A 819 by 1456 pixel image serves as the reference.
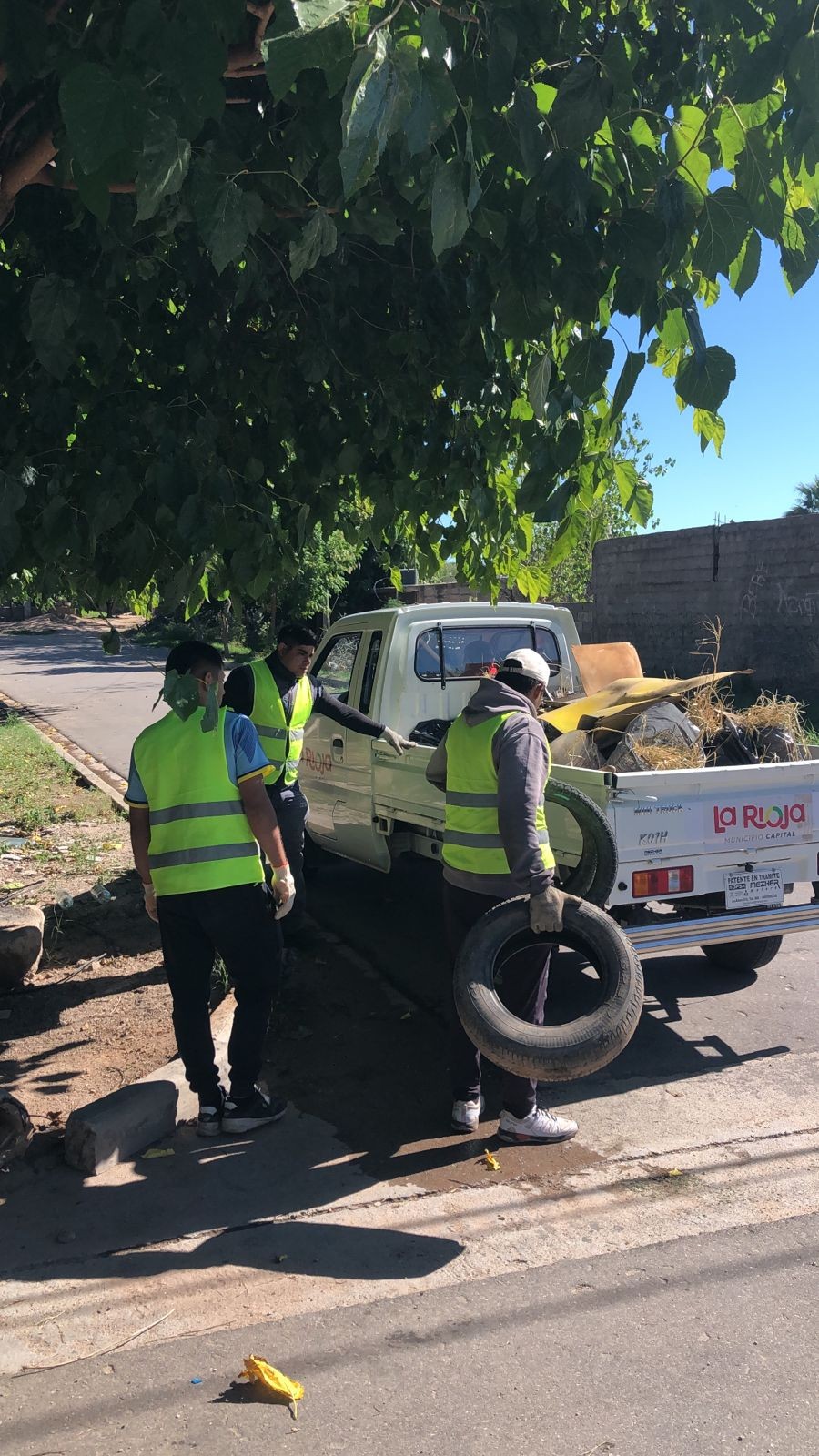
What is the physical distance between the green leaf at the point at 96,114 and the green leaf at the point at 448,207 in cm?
76

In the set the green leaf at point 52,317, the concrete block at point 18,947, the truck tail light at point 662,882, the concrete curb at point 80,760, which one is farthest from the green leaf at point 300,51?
the concrete curb at point 80,760

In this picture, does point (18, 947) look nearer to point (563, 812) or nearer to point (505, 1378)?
point (563, 812)

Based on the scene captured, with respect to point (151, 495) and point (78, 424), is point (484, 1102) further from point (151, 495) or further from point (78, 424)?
point (78, 424)

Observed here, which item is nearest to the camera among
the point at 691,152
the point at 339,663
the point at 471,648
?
the point at 691,152

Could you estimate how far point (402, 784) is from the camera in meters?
6.38

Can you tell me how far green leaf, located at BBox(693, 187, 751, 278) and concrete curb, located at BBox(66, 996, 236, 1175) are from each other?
3504 mm

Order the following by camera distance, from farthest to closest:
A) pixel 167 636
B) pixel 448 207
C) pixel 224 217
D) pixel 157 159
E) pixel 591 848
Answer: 1. pixel 167 636
2. pixel 591 848
3. pixel 224 217
4. pixel 157 159
5. pixel 448 207

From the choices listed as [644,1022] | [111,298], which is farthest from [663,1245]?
[111,298]

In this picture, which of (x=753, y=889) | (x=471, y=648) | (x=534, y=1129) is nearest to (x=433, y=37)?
(x=534, y=1129)

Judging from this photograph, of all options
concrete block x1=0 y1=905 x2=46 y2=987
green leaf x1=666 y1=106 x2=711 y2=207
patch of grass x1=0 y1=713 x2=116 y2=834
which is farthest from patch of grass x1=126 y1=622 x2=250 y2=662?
green leaf x1=666 y1=106 x2=711 y2=207

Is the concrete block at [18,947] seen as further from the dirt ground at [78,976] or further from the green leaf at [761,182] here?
the green leaf at [761,182]

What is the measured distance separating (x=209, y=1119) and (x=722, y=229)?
366cm

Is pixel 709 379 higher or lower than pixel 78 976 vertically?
higher

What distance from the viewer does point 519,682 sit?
4.53 metres
